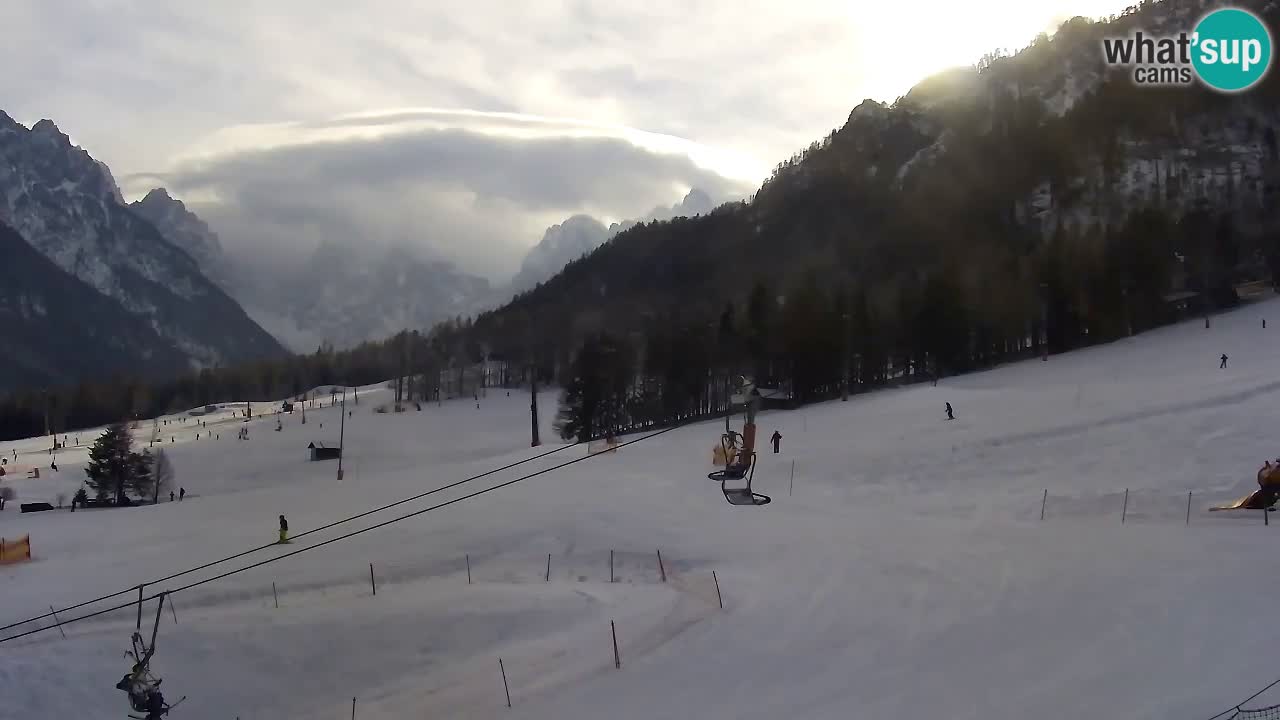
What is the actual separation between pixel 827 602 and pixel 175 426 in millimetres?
120972

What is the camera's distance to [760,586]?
72.3ft

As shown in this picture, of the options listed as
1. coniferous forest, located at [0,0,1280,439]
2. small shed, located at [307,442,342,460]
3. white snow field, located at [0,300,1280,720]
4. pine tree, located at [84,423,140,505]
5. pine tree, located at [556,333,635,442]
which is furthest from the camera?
small shed, located at [307,442,342,460]

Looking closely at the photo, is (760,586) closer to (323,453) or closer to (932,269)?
(323,453)

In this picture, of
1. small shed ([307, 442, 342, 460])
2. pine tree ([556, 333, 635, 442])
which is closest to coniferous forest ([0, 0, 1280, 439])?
pine tree ([556, 333, 635, 442])

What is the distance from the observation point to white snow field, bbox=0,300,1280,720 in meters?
15.4

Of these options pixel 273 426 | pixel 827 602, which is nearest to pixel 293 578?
pixel 827 602

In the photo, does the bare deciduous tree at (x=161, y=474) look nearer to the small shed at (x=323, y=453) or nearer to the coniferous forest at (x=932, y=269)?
the small shed at (x=323, y=453)

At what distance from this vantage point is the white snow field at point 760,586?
15.4m

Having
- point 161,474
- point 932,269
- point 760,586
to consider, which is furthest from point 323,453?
point 932,269

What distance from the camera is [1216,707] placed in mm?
12281

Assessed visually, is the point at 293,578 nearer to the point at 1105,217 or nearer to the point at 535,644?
the point at 535,644

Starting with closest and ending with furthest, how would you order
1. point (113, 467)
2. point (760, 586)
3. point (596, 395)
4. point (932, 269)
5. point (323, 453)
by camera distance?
point (760, 586), point (113, 467), point (596, 395), point (323, 453), point (932, 269)

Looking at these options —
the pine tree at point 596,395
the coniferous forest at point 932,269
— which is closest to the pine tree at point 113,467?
the coniferous forest at point 932,269

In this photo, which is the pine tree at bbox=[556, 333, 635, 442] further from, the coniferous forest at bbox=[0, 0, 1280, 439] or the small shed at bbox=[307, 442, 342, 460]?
the small shed at bbox=[307, 442, 342, 460]
